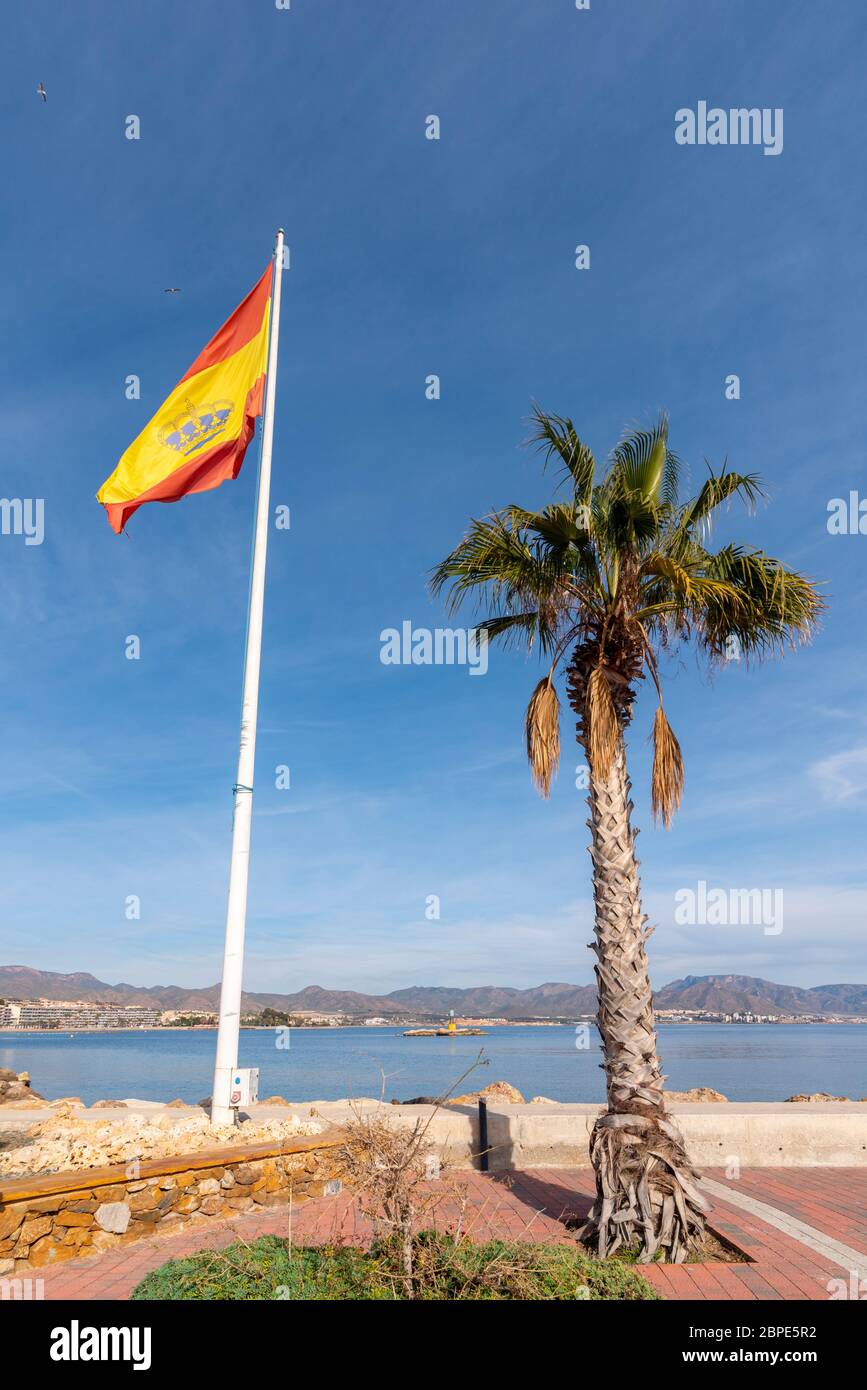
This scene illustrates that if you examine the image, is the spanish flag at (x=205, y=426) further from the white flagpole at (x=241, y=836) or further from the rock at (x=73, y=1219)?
the rock at (x=73, y=1219)

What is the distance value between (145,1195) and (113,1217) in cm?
32

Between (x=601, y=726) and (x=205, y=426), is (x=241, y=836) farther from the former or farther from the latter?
(x=205, y=426)

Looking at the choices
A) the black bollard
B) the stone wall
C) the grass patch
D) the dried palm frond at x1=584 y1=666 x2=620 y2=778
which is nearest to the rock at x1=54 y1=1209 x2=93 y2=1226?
the stone wall

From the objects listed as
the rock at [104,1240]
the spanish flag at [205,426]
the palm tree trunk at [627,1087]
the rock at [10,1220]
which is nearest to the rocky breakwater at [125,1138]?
the rock at [104,1240]

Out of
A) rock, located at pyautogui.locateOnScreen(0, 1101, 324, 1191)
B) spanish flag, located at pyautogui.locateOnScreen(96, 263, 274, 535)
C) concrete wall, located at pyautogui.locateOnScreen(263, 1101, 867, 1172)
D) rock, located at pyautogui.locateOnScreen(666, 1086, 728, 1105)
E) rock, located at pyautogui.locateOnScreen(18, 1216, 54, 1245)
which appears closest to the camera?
rock, located at pyautogui.locateOnScreen(18, 1216, 54, 1245)

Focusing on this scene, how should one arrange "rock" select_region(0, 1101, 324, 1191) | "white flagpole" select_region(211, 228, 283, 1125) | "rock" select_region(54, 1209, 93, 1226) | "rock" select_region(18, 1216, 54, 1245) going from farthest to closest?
"white flagpole" select_region(211, 228, 283, 1125) → "rock" select_region(0, 1101, 324, 1191) → "rock" select_region(54, 1209, 93, 1226) → "rock" select_region(18, 1216, 54, 1245)

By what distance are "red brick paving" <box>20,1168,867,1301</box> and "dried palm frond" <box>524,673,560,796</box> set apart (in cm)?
361

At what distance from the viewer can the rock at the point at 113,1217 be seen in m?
6.81

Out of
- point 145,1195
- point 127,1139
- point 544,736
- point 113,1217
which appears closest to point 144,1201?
point 145,1195

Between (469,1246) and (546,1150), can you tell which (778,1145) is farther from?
(469,1246)

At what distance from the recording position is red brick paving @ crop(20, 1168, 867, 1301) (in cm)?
600

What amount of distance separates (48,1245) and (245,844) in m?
4.27

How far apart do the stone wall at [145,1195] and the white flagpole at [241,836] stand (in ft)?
3.45

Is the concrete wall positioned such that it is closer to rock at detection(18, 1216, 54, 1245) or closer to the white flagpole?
the white flagpole
